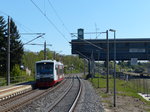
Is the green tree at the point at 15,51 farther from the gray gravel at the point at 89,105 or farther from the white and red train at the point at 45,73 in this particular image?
the gray gravel at the point at 89,105

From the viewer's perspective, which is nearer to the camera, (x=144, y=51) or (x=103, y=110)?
(x=103, y=110)

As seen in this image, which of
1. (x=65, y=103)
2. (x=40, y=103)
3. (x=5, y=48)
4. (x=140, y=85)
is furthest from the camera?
(x=5, y=48)

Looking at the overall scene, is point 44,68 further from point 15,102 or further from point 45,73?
point 15,102

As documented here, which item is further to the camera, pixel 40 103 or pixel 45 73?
pixel 45 73

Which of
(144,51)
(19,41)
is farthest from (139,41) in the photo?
(19,41)

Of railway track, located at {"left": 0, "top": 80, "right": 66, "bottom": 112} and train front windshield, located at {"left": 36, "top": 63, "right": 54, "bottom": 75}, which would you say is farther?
train front windshield, located at {"left": 36, "top": 63, "right": 54, "bottom": 75}

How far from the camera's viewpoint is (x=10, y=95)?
23.5 meters

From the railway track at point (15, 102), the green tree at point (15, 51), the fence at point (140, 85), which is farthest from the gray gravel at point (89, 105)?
the green tree at point (15, 51)

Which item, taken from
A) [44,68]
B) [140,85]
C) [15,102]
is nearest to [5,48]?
[44,68]

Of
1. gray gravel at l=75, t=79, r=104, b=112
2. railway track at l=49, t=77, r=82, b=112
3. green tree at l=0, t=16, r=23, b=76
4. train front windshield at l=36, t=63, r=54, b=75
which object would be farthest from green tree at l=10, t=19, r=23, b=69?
gray gravel at l=75, t=79, r=104, b=112

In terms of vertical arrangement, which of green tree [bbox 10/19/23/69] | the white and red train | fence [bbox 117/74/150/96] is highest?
green tree [bbox 10/19/23/69]

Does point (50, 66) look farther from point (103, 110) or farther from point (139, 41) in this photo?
point (139, 41)

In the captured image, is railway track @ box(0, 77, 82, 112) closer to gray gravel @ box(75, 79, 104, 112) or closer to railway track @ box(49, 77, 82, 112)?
railway track @ box(49, 77, 82, 112)

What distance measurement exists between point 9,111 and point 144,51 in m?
58.3
